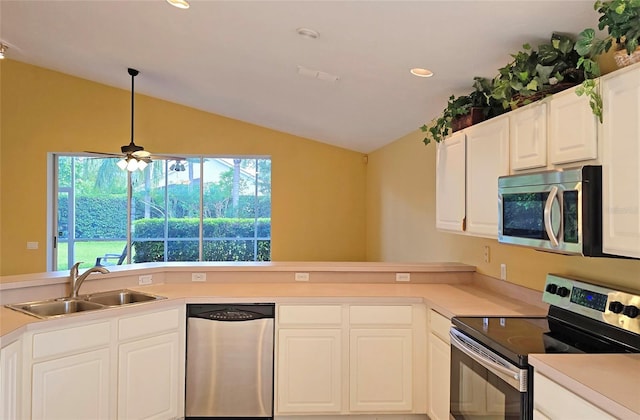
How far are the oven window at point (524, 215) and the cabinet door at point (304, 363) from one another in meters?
1.32

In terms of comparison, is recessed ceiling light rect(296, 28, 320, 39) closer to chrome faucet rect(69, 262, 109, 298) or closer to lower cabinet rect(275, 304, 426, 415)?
lower cabinet rect(275, 304, 426, 415)

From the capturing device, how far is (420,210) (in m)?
4.35

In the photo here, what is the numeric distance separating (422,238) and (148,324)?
2567 mm

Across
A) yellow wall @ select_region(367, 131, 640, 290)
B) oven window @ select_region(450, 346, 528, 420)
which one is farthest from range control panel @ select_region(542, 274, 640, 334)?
oven window @ select_region(450, 346, 528, 420)

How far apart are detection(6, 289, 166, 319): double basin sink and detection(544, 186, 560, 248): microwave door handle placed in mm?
2227

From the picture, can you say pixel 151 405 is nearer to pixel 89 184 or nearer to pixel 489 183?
pixel 489 183

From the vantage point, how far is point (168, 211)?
259 inches

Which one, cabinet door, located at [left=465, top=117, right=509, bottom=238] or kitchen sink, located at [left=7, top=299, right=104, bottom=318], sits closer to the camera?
cabinet door, located at [left=465, top=117, right=509, bottom=238]

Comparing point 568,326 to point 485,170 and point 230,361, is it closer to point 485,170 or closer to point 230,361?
point 485,170

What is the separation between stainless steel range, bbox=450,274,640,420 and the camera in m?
1.76

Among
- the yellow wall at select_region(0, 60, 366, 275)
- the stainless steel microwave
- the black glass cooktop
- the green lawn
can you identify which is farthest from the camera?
the green lawn

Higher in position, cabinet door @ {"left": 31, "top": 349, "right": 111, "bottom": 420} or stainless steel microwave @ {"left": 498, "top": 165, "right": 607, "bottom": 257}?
stainless steel microwave @ {"left": 498, "top": 165, "right": 607, "bottom": 257}

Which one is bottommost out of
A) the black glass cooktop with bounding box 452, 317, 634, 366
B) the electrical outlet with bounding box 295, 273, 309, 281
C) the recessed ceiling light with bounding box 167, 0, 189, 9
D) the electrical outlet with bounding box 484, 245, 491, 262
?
the black glass cooktop with bounding box 452, 317, 634, 366

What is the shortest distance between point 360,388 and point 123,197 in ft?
15.7
